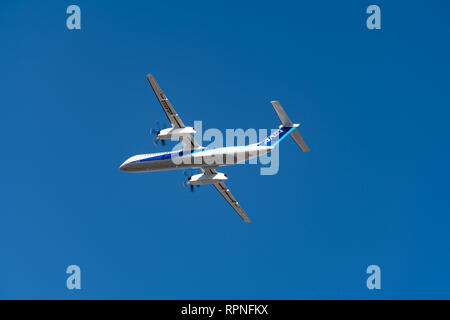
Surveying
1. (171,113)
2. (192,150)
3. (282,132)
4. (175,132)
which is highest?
(171,113)

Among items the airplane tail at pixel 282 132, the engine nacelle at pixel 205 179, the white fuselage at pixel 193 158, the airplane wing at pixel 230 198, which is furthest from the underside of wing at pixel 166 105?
the airplane wing at pixel 230 198

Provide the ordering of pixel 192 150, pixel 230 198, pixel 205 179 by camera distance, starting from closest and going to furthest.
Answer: pixel 192 150 < pixel 205 179 < pixel 230 198

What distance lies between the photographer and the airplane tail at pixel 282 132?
59.2 metres

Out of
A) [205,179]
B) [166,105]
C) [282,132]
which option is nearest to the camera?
[282,132]

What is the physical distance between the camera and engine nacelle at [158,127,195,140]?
60188 millimetres

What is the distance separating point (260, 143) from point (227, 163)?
322 cm

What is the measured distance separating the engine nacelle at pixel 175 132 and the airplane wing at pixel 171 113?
1.43 ft

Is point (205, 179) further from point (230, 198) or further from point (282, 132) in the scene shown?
point (282, 132)

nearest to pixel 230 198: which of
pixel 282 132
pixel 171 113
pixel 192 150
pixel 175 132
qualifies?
pixel 192 150

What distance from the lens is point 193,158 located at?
6088 centimetres

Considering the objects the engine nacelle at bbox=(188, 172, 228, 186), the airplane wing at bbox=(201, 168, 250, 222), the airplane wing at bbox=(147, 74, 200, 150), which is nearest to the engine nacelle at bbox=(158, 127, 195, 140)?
the airplane wing at bbox=(147, 74, 200, 150)

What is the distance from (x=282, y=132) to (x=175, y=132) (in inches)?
356

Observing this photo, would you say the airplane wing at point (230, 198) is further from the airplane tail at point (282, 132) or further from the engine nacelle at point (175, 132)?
the airplane tail at point (282, 132)
